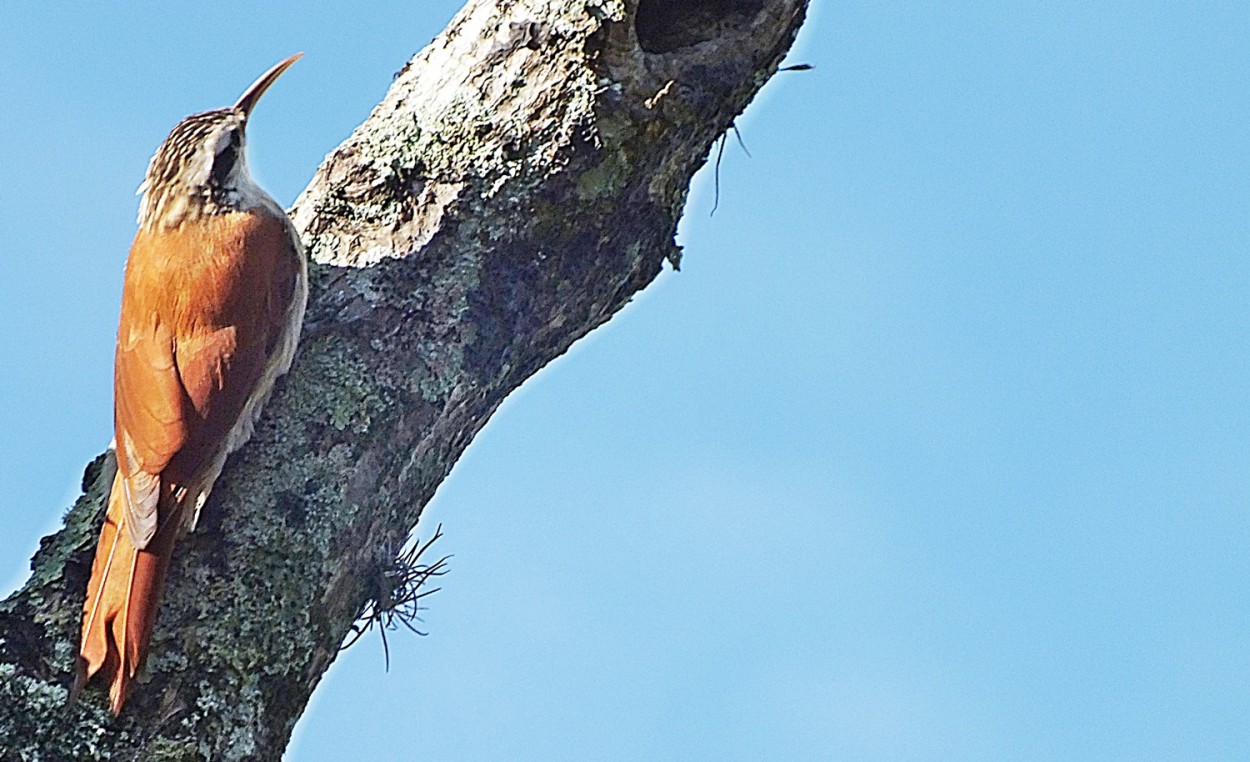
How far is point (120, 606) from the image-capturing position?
2.69 meters

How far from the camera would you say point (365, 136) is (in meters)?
3.63

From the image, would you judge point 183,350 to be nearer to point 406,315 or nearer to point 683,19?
point 406,315

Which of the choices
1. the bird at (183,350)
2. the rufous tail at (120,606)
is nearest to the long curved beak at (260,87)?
the bird at (183,350)

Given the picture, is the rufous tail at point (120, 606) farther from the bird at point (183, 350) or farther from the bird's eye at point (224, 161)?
the bird's eye at point (224, 161)

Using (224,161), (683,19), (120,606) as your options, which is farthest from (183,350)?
(683,19)

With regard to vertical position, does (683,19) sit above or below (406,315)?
above

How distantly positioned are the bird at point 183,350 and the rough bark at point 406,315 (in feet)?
0.21

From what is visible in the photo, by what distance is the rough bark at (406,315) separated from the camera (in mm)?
2705

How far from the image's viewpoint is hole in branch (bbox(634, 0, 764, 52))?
3.81 meters

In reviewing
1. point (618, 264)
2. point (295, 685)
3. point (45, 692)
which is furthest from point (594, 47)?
point (45, 692)

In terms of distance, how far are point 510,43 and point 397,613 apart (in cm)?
142

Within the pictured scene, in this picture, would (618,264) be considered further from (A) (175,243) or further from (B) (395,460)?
(A) (175,243)

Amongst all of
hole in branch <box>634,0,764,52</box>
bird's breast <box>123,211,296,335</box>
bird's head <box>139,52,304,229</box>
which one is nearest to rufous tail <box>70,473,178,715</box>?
bird's breast <box>123,211,296,335</box>

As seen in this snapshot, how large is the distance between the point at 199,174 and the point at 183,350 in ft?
2.27
